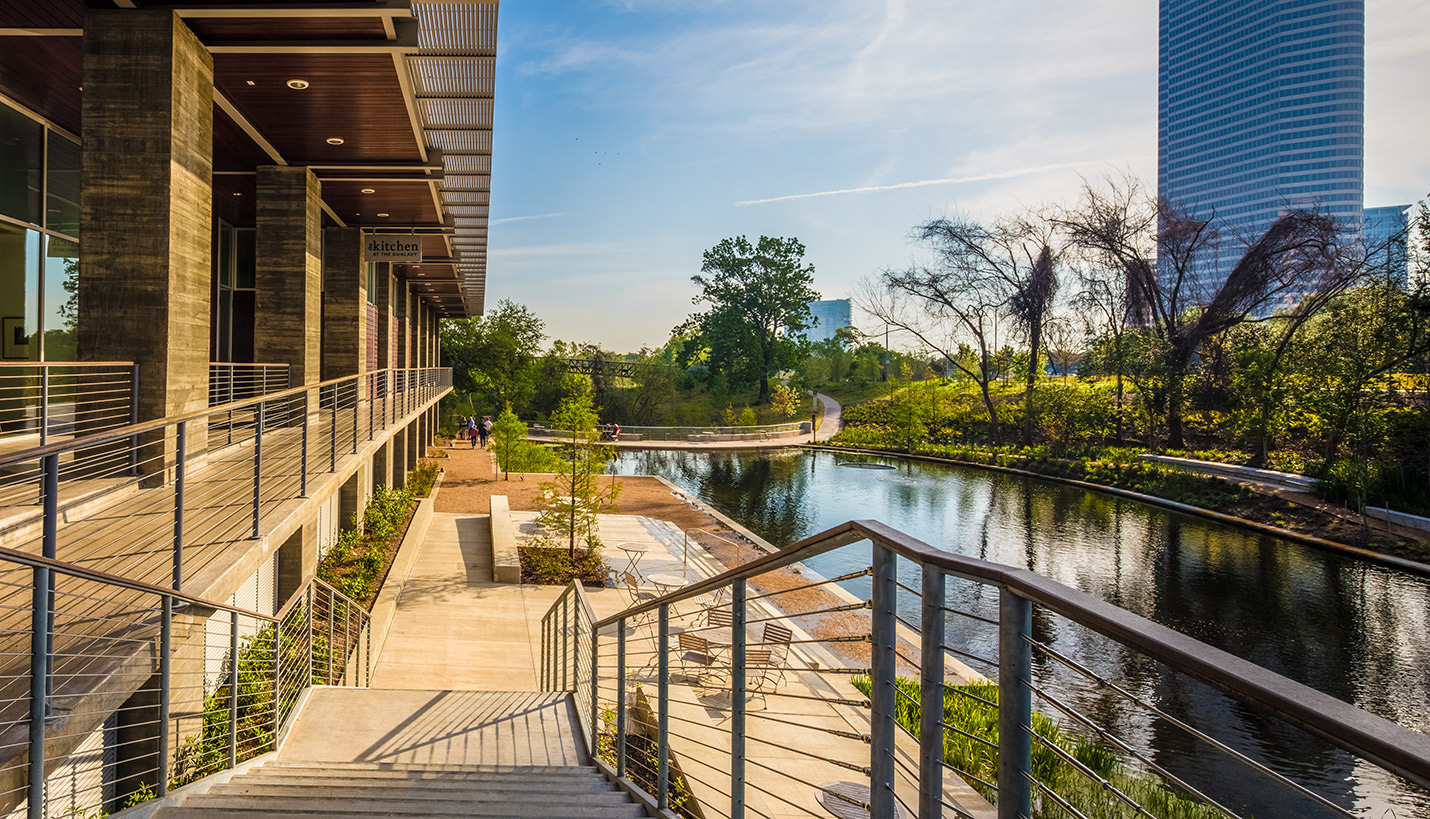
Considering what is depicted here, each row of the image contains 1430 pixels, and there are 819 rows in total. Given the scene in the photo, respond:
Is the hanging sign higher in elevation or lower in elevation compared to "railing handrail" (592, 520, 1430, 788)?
higher

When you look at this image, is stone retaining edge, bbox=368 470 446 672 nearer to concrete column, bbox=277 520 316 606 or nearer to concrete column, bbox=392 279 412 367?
concrete column, bbox=277 520 316 606

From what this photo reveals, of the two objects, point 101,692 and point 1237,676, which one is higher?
point 1237,676

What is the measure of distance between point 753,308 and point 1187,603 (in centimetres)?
5308

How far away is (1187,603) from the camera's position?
1435cm

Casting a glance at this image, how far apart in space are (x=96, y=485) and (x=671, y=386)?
51933 mm

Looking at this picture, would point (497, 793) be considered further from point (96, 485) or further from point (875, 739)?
point (96, 485)

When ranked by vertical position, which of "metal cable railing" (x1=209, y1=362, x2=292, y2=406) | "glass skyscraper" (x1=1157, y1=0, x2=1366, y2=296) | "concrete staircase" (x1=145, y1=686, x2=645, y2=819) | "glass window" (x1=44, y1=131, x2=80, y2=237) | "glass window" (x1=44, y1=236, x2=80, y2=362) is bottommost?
"concrete staircase" (x1=145, y1=686, x2=645, y2=819)

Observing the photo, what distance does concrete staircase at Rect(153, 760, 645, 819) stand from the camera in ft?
13.3

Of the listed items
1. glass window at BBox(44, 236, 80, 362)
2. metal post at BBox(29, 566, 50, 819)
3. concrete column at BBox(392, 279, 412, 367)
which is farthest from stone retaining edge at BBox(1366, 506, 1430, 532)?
concrete column at BBox(392, 279, 412, 367)

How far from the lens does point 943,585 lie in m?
1.82

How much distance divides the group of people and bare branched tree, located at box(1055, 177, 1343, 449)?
1210 inches

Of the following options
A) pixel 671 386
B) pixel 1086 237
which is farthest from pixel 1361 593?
pixel 671 386

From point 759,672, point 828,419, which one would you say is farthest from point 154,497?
point 828,419

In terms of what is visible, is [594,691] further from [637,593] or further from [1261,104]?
[1261,104]
